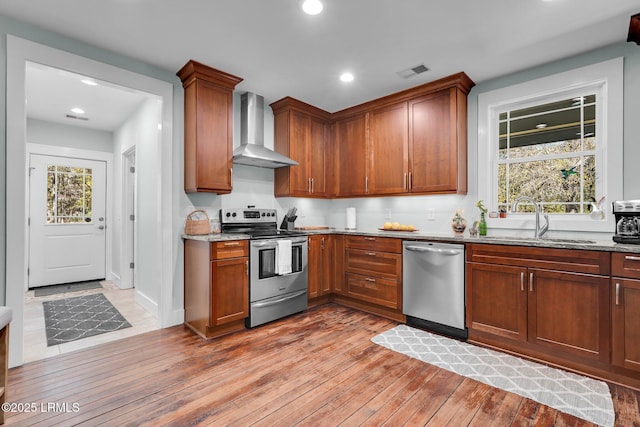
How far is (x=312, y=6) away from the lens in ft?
7.22

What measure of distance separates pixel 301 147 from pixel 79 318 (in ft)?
10.6

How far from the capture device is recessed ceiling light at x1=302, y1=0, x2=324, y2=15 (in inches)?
85.2

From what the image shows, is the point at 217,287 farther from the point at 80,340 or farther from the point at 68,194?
the point at 68,194

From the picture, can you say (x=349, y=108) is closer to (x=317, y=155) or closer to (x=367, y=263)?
(x=317, y=155)

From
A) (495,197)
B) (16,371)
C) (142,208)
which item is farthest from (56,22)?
(495,197)

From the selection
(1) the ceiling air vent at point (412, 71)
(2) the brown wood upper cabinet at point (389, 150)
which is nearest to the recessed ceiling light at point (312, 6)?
(1) the ceiling air vent at point (412, 71)

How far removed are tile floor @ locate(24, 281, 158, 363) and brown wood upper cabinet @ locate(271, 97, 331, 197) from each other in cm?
216

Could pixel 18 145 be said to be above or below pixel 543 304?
above

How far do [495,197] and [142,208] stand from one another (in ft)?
13.6

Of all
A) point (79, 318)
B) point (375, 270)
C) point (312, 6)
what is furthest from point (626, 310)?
point (79, 318)

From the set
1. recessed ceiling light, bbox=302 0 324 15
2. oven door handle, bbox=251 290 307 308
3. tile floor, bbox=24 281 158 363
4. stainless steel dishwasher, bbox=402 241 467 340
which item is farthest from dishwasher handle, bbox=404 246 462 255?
tile floor, bbox=24 281 158 363

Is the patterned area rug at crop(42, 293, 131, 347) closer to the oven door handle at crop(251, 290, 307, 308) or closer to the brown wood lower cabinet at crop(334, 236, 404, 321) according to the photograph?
the oven door handle at crop(251, 290, 307, 308)

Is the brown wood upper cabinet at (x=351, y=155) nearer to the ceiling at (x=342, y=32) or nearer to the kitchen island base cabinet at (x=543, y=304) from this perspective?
the ceiling at (x=342, y=32)

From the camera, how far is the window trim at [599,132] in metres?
2.67
